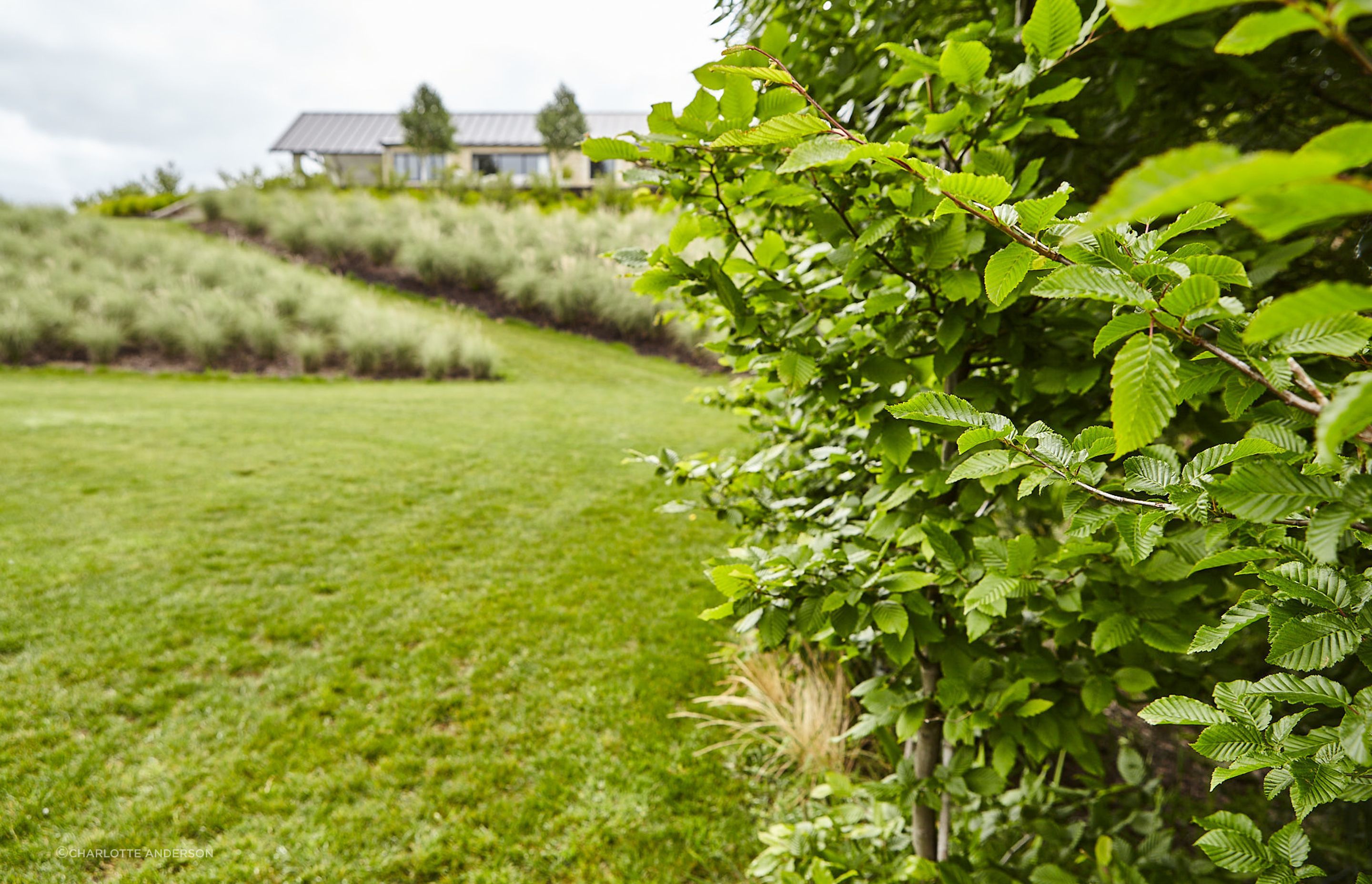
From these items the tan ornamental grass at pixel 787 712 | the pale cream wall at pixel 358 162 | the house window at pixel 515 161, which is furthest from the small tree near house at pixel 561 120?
the tan ornamental grass at pixel 787 712

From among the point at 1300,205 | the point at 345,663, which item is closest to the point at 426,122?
the point at 345,663

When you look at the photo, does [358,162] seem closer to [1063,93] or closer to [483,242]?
[483,242]

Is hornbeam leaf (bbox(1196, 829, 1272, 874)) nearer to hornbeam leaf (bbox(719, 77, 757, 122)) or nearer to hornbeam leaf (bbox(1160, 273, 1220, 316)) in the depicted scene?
hornbeam leaf (bbox(1160, 273, 1220, 316))

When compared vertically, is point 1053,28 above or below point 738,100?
above

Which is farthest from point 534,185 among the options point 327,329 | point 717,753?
point 717,753

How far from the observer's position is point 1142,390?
60 cm

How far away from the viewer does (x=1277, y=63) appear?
6.43 feet

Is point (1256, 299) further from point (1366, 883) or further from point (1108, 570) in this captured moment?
point (1366, 883)

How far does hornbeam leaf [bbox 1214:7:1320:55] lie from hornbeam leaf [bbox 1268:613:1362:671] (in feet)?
1.93

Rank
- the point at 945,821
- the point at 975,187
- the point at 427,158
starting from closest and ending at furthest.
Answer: the point at 975,187, the point at 945,821, the point at 427,158

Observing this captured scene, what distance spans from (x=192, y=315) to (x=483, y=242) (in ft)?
22.2

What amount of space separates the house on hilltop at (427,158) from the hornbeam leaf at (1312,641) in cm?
3234

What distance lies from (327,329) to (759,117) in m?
12.4

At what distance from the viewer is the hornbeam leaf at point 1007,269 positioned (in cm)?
72
